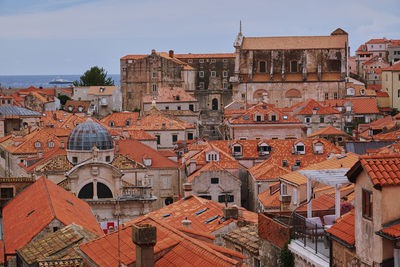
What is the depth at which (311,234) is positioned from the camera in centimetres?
1886

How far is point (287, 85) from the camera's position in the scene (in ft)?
357

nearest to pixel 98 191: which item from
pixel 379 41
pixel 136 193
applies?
pixel 136 193

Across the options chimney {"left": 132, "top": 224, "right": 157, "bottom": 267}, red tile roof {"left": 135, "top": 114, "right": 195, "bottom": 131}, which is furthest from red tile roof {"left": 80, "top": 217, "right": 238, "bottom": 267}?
red tile roof {"left": 135, "top": 114, "right": 195, "bottom": 131}

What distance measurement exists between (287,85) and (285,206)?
3198 inches

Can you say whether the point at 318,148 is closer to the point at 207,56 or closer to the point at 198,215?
the point at 198,215

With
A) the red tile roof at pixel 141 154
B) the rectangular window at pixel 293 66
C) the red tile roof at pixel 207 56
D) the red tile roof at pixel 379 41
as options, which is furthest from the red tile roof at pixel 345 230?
the red tile roof at pixel 379 41

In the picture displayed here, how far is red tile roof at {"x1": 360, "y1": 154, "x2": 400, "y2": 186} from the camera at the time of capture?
14766mm

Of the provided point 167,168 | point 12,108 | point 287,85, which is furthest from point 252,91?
point 167,168

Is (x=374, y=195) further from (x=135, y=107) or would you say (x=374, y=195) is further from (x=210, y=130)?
(x=135, y=107)

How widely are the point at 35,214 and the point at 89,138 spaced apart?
66.8ft

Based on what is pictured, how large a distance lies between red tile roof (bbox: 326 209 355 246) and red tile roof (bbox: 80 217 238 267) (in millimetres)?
3027

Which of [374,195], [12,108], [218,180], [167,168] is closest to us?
[374,195]

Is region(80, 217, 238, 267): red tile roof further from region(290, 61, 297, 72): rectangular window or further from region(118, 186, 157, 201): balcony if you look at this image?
region(290, 61, 297, 72): rectangular window

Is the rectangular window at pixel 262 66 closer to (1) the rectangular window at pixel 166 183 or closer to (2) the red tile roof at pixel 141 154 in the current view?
(2) the red tile roof at pixel 141 154
